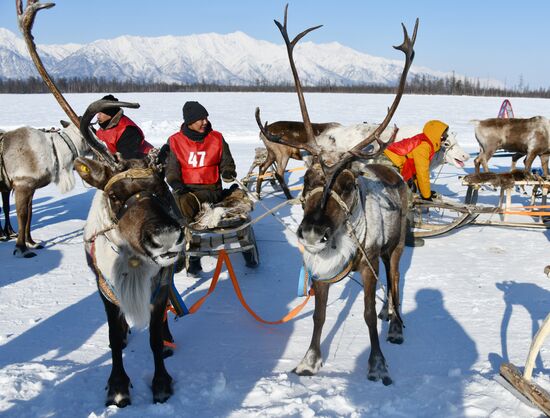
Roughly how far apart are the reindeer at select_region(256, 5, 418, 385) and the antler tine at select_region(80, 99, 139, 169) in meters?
1.17

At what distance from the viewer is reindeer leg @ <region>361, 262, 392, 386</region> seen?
3573mm

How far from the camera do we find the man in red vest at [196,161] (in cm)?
559

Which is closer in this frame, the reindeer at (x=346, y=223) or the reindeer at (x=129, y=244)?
the reindeer at (x=129, y=244)

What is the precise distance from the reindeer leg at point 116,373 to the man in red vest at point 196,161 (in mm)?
2278

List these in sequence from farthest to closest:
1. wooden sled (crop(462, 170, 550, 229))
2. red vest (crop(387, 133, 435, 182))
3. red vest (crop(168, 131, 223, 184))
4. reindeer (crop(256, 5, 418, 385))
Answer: wooden sled (crop(462, 170, 550, 229)), red vest (crop(387, 133, 435, 182)), red vest (crop(168, 131, 223, 184)), reindeer (crop(256, 5, 418, 385))

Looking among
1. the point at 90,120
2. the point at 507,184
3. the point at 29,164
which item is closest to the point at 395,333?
the point at 90,120

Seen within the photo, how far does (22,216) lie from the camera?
22.2ft

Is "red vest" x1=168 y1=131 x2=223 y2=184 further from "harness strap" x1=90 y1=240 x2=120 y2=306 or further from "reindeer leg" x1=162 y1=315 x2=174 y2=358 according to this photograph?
"harness strap" x1=90 y1=240 x2=120 y2=306

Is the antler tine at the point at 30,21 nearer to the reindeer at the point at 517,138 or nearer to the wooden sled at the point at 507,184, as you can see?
the wooden sled at the point at 507,184

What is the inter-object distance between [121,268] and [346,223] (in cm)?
160

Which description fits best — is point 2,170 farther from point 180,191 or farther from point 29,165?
point 180,191

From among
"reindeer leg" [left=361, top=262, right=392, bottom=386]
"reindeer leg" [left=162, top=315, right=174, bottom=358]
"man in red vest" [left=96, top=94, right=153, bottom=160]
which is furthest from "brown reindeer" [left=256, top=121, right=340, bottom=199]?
"reindeer leg" [left=361, top=262, right=392, bottom=386]

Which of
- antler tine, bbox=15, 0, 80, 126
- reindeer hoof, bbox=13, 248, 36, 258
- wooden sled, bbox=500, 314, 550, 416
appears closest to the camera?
wooden sled, bbox=500, 314, 550, 416

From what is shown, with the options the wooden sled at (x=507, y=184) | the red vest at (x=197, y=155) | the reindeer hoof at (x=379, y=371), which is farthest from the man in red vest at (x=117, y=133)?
the wooden sled at (x=507, y=184)
